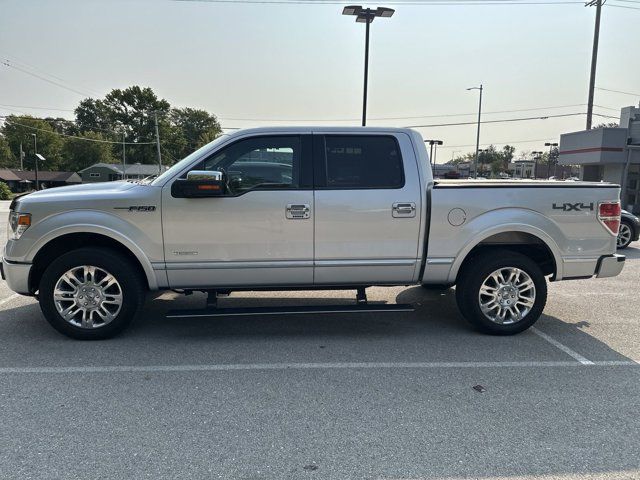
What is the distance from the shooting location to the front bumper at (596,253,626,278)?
5.13m

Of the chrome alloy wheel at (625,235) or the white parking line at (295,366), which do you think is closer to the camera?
the white parking line at (295,366)

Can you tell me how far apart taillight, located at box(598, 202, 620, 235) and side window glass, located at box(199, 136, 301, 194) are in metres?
3.16

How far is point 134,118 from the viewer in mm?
92250

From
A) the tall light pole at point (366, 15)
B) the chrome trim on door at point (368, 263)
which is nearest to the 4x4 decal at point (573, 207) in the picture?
the chrome trim on door at point (368, 263)

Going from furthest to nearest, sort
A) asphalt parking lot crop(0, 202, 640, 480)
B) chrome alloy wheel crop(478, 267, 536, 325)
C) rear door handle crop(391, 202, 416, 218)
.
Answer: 1. chrome alloy wheel crop(478, 267, 536, 325)
2. rear door handle crop(391, 202, 416, 218)
3. asphalt parking lot crop(0, 202, 640, 480)

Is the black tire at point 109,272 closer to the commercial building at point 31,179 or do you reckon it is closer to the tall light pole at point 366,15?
the tall light pole at point 366,15

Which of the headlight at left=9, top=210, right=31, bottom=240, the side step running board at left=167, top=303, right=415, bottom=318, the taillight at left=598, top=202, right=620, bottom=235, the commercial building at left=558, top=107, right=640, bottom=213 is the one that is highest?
the commercial building at left=558, top=107, right=640, bottom=213

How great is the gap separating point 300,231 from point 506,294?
→ 2229mm

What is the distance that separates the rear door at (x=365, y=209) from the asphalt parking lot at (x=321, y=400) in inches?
29.2

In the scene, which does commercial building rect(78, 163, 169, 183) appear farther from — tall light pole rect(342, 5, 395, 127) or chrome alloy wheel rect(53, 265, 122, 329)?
chrome alloy wheel rect(53, 265, 122, 329)

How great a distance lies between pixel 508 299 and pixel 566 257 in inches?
30.1

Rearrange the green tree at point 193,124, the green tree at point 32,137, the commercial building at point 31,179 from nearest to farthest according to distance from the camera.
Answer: the commercial building at point 31,179 → the green tree at point 32,137 → the green tree at point 193,124

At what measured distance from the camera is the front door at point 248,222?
4645 mm

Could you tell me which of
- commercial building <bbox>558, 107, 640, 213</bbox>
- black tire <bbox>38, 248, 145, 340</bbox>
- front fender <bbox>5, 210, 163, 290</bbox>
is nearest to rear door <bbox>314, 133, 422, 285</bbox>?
front fender <bbox>5, 210, 163, 290</bbox>
